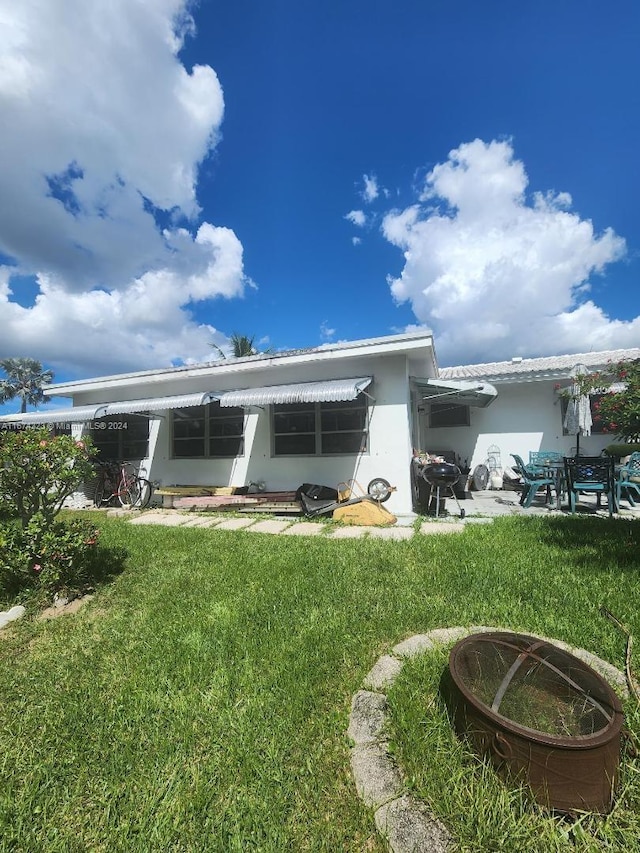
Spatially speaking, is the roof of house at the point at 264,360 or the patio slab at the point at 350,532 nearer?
the patio slab at the point at 350,532

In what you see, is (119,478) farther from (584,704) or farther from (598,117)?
(598,117)

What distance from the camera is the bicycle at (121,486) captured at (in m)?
10.5

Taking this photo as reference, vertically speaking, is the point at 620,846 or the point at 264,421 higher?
the point at 264,421

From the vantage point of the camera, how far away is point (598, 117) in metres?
8.45

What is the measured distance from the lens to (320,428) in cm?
938

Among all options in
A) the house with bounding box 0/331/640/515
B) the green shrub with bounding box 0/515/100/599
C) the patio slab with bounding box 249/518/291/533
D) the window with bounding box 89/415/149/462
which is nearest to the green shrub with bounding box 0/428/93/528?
the green shrub with bounding box 0/515/100/599

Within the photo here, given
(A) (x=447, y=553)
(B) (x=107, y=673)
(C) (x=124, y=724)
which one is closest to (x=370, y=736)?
(C) (x=124, y=724)

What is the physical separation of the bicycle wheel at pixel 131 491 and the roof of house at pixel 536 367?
11645 mm

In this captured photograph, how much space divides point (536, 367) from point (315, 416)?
1024cm

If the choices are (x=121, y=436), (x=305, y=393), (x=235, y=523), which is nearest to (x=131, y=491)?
(x=121, y=436)

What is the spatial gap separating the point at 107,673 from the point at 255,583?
1713 mm

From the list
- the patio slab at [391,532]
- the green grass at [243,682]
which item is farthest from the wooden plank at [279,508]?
the green grass at [243,682]

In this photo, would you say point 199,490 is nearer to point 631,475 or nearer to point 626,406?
point 626,406

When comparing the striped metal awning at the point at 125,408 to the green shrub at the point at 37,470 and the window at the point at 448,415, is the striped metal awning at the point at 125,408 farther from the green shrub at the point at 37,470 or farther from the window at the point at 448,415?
the window at the point at 448,415
